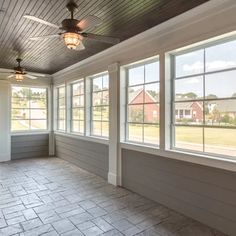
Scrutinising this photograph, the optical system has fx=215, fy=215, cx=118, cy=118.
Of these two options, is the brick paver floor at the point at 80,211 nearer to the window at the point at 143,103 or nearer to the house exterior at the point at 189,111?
the window at the point at 143,103

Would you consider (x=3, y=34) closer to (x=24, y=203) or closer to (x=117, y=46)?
(x=117, y=46)

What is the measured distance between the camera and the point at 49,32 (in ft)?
11.7

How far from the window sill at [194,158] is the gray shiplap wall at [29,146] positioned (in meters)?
4.28

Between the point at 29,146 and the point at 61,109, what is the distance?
154 centimetres

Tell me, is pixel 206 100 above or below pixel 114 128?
above

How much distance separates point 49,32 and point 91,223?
118 inches

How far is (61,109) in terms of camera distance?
6.95 m

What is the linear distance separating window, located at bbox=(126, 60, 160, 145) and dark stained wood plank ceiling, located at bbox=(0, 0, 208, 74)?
674 millimetres

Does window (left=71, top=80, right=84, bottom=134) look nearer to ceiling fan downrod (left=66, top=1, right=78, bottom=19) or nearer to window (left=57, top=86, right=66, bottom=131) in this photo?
window (left=57, top=86, right=66, bottom=131)

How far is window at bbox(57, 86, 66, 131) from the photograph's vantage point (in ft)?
22.0

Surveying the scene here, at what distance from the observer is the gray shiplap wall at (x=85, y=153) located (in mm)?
4738

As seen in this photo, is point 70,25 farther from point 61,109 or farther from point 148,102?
point 61,109

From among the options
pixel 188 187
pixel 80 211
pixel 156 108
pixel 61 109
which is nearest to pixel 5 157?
pixel 61 109

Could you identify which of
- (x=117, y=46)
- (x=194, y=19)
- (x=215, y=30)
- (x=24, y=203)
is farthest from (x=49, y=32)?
(x=24, y=203)
